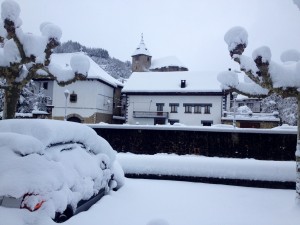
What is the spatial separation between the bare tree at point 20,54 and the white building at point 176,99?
28696mm

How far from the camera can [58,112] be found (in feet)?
122

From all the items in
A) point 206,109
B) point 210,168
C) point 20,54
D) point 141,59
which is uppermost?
point 141,59

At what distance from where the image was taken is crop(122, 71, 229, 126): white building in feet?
115

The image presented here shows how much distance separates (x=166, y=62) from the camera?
2534 inches

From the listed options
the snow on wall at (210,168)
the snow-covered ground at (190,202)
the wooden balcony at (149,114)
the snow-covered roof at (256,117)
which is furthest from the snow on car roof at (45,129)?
the wooden balcony at (149,114)

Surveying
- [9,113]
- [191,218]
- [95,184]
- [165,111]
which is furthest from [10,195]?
[165,111]

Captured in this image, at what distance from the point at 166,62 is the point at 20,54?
5882 cm

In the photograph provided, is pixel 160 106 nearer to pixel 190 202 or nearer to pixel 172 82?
pixel 172 82

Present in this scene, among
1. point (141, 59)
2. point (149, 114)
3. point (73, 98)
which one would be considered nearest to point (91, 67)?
point (73, 98)

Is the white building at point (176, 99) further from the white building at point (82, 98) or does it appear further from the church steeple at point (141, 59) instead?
the church steeple at point (141, 59)

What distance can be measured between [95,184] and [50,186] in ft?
6.57

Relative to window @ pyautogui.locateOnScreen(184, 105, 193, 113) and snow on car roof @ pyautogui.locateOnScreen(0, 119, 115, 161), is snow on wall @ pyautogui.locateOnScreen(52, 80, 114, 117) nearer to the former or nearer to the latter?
window @ pyautogui.locateOnScreen(184, 105, 193, 113)

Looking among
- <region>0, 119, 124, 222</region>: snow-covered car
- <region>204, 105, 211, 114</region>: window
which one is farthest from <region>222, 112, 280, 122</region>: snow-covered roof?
<region>0, 119, 124, 222</region>: snow-covered car

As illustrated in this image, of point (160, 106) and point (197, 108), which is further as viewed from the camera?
point (160, 106)
